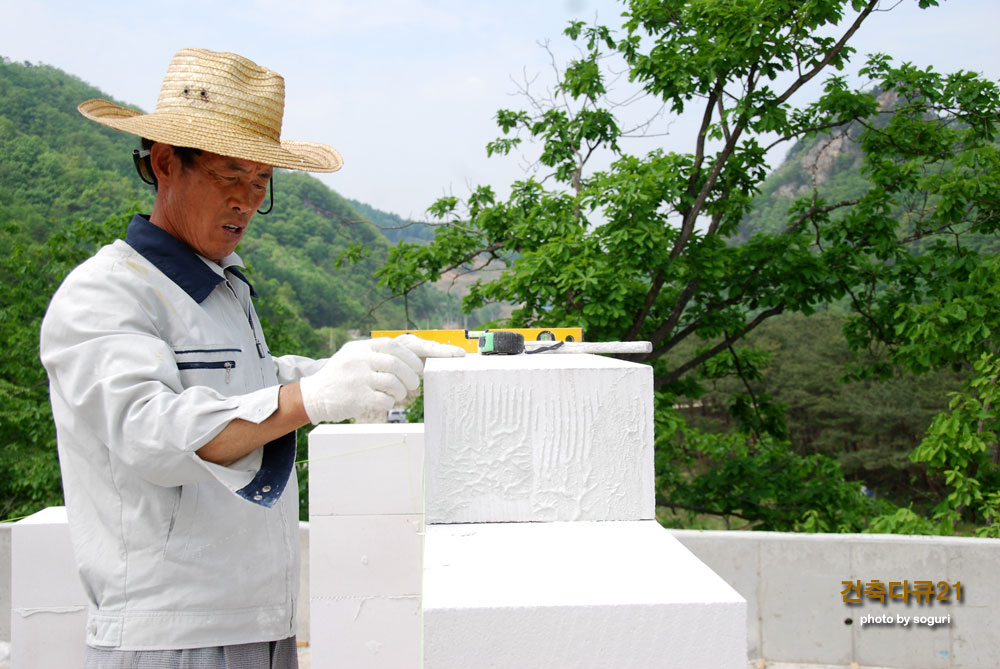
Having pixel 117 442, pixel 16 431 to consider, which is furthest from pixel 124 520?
pixel 16 431

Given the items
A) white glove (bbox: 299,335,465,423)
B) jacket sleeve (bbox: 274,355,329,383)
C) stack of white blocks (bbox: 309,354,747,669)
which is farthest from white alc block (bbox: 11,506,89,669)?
stack of white blocks (bbox: 309,354,747,669)

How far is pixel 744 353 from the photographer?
322 inches

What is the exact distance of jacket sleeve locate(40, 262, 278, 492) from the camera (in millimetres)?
1211

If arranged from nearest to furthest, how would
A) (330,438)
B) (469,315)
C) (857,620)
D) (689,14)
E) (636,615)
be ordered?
(636,615) → (330,438) → (857,620) → (689,14) → (469,315)

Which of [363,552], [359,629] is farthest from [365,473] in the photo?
[359,629]

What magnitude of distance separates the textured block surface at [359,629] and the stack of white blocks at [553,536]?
2.54 m

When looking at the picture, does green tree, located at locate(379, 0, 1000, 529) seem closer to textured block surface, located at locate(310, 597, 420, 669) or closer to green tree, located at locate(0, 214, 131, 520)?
textured block surface, located at locate(310, 597, 420, 669)

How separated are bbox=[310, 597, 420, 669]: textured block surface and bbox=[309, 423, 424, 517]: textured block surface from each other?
Result: 0.44 meters

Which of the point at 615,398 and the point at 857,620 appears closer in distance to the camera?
the point at 615,398

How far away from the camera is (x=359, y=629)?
3.59 m

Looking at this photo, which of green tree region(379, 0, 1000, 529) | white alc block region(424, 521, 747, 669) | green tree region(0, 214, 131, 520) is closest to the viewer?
white alc block region(424, 521, 747, 669)

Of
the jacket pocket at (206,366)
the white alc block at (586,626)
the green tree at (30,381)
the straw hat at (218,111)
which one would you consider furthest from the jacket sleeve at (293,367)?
the green tree at (30,381)

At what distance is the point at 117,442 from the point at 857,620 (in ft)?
13.1

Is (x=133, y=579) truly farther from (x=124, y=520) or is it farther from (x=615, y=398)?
(x=615, y=398)
